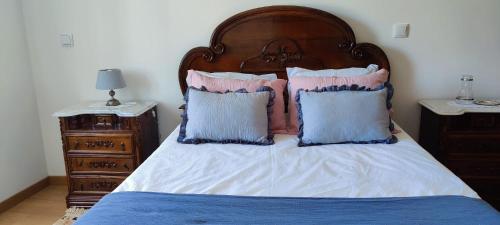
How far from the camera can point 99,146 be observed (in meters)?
2.40

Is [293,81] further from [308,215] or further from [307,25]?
[308,215]

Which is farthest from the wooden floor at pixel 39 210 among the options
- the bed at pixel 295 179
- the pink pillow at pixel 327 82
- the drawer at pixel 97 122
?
the pink pillow at pixel 327 82

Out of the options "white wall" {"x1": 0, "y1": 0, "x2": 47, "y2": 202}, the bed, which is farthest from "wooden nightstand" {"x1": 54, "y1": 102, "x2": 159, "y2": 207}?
"white wall" {"x1": 0, "y1": 0, "x2": 47, "y2": 202}

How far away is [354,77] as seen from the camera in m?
2.20

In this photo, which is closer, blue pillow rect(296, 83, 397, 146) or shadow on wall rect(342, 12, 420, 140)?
blue pillow rect(296, 83, 397, 146)

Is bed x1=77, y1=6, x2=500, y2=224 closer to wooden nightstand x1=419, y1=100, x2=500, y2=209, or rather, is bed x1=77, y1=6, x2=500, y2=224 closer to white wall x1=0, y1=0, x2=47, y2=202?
wooden nightstand x1=419, y1=100, x2=500, y2=209

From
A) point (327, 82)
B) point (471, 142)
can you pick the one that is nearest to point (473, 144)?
point (471, 142)

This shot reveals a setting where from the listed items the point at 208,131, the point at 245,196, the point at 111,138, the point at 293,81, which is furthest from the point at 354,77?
the point at 111,138

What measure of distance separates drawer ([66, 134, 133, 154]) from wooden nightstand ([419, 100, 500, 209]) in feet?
6.54

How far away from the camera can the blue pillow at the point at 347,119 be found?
6.35ft

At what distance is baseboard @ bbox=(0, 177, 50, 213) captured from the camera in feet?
8.25

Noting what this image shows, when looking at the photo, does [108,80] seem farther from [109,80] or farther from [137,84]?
[137,84]

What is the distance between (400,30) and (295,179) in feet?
4.89

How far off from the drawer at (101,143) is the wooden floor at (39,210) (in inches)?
18.4
